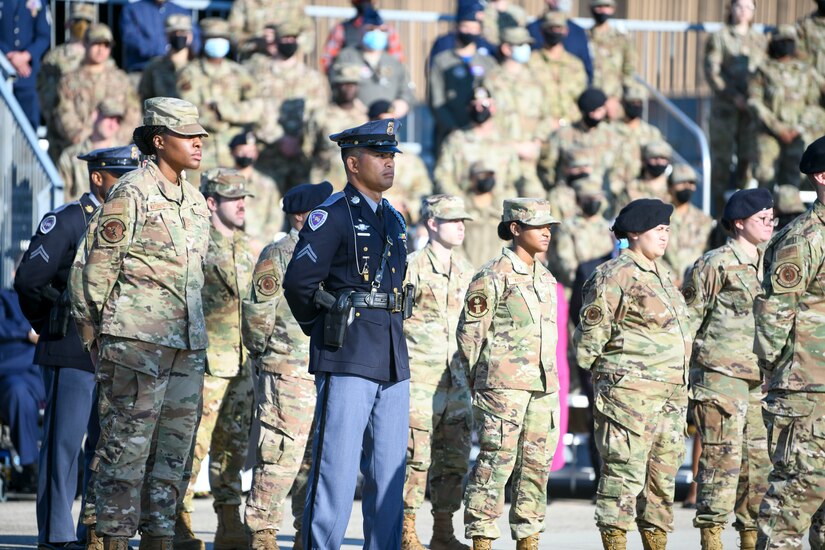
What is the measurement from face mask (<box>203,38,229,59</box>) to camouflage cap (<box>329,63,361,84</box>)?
3.59 feet

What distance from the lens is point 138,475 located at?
7.27 metres

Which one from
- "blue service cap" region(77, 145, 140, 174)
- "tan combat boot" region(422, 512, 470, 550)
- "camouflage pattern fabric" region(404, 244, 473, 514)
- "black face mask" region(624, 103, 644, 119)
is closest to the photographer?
"blue service cap" region(77, 145, 140, 174)

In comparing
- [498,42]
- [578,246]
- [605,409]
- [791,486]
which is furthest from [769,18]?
[791,486]

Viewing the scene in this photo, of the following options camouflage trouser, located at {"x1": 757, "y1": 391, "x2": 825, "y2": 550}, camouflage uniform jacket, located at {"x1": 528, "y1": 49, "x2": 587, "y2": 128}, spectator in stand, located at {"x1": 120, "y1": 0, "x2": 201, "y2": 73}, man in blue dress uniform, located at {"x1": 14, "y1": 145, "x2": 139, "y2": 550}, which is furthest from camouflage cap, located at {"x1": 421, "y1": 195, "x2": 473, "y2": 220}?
spectator in stand, located at {"x1": 120, "y1": 0, "x2": 201, "y2": 73}

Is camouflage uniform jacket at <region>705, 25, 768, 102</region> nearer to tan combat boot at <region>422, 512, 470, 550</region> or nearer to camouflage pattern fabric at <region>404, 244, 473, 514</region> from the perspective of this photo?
camouflage pattern fabric at <region>404, 244, 473, 514</region>

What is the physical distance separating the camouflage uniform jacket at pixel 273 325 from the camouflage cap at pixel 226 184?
1.97 ft

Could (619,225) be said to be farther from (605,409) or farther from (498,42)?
(498,42)

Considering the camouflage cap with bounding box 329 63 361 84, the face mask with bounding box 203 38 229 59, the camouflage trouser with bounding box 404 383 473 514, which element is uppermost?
the face mask with bounding box 203 38 229 59

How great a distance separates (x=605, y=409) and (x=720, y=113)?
7.75 m

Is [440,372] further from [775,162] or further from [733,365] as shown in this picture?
[775,162]

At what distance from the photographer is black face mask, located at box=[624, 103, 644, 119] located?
14.8 meters

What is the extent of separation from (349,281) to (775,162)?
357 inches

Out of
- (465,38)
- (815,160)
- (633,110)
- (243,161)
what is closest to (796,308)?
(815,160)

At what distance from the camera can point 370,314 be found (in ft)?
23.1
